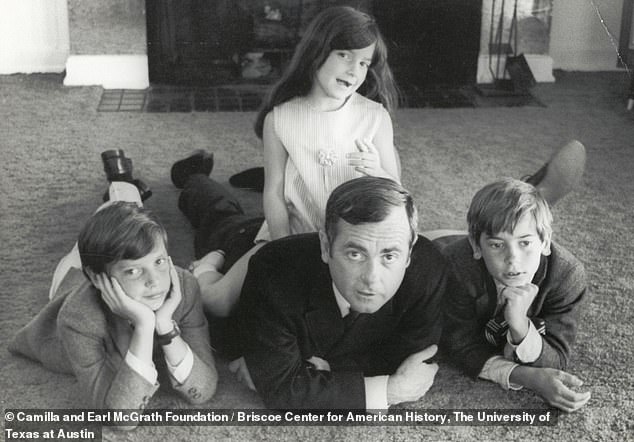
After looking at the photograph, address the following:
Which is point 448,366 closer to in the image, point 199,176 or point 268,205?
point 268,205

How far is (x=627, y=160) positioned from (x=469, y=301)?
3.94ft

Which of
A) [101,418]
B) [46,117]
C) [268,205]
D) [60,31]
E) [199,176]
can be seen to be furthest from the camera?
[60,31]

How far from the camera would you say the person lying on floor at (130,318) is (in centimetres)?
124

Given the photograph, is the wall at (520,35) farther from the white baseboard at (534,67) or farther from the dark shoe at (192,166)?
the dark shoe at (192,166)

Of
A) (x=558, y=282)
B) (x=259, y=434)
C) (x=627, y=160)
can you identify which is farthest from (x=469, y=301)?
(x=627, y=160)

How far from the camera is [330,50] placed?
1521 mm

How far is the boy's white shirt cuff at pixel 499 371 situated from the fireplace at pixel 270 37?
173 centimetres

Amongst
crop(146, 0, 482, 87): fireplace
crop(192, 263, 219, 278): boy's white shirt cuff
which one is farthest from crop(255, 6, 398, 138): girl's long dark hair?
crop(146, 0, 482, 87): fireplace

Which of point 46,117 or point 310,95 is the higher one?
point 310,95

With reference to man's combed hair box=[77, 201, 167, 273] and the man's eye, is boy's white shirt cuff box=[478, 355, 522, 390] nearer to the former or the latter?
the man's eye

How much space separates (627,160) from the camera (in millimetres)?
2404

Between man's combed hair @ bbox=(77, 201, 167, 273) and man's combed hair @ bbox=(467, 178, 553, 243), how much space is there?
46cm

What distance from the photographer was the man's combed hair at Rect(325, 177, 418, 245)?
1.22 meters

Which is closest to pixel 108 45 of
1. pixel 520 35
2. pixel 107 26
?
pixel 107 26
